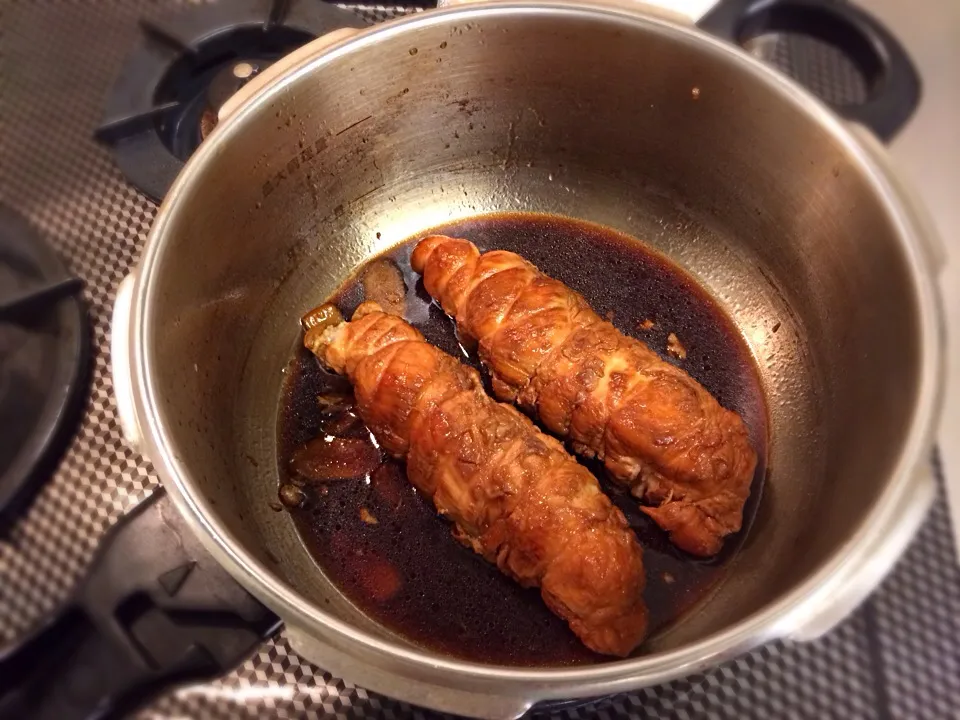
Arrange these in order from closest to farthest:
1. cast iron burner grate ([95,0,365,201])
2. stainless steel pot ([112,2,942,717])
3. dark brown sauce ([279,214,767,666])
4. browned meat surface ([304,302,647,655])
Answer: stainless steel pot ([112,2,942,717]) < browned meat surface ([304,302,647,655]) < dark brown sauce ([279,214,767,666]) < cast iron burner grate ([95,0,365,201])

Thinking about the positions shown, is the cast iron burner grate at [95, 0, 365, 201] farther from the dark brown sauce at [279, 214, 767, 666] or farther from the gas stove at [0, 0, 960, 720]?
the dark brown sauce at [279, 214, 767, 666]

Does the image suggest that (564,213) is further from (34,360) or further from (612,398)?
(34,360)

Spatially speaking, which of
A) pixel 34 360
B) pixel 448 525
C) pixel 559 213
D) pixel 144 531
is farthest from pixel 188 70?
pixel 448 525

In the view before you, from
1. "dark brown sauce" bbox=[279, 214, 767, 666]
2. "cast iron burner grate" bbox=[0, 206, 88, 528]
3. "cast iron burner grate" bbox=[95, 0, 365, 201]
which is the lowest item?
"dark brown sauce" bbox=[279, 214, 767, 666]

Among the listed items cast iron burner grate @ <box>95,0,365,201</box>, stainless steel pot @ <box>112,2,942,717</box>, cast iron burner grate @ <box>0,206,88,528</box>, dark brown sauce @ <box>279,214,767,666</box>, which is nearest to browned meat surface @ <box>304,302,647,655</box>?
dark brown sauce @ <box>279,214,767,666</box>

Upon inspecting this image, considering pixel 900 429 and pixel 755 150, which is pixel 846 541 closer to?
pixel 900 429

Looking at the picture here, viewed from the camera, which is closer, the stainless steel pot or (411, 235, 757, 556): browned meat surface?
the stainless steel pot

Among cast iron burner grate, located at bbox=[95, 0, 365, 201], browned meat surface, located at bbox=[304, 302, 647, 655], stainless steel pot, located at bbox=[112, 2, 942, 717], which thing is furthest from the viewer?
cast iron burner grate, located at bbox=[95, 0, 365, 201]
